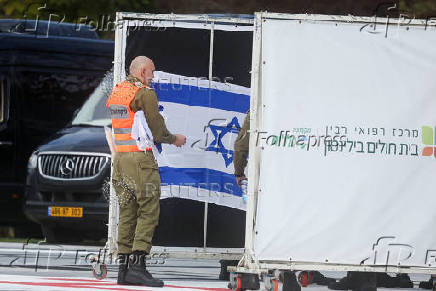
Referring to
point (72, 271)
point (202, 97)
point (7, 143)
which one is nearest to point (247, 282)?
point (202, 97)

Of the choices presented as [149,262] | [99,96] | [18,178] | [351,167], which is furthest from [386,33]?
[18,178]

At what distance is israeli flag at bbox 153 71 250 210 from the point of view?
506 inches

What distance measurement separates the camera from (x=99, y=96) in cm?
1828

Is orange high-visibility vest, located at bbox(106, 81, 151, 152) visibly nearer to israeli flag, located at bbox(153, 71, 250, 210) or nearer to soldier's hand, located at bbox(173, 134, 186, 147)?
soldier's hand, located at bbox(173, 134, 186, 147)

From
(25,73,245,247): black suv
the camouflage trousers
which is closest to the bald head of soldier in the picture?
the camouflage trousers

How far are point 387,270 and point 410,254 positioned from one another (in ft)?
0.71

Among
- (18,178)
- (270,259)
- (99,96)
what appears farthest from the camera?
(18,178)

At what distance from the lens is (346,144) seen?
1055 cm

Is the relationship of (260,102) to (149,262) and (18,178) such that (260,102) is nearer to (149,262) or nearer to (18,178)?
(149,262)

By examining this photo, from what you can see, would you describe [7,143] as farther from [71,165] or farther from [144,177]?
[144,177]

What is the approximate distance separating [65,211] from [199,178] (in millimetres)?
5402

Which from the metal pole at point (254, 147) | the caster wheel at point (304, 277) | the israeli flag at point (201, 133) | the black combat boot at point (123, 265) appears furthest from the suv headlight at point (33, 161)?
the metal pole at point (254, 147)

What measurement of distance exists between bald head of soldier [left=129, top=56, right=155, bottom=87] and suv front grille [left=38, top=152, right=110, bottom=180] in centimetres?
604

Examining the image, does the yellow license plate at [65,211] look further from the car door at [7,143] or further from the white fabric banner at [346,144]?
the white fabric banner at [346,144]
